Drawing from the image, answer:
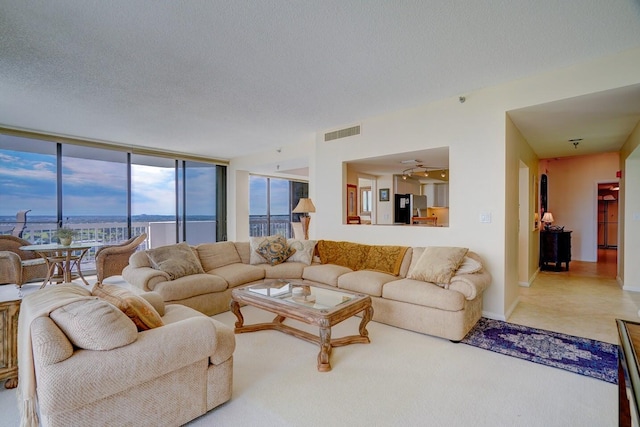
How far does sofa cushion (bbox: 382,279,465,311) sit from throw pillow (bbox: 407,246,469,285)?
0.25 ft

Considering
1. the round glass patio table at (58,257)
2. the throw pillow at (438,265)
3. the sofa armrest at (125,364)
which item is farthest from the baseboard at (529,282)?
the round glass patio table at (58,257)

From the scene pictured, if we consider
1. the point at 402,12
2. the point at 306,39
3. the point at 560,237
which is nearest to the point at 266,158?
the point at 306,39

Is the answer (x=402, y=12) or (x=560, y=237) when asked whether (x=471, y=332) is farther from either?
(x=560, y=237)

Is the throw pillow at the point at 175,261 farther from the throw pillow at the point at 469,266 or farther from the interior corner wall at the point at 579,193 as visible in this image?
the interior corner wall at the point at 579,193

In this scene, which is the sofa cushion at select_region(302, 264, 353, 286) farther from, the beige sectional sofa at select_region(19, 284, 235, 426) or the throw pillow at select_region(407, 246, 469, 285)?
the beige sectional sofa at select_region(19, 284, 235, 426)

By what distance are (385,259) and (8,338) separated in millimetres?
3638

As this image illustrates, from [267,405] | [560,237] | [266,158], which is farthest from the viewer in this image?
[266,158]

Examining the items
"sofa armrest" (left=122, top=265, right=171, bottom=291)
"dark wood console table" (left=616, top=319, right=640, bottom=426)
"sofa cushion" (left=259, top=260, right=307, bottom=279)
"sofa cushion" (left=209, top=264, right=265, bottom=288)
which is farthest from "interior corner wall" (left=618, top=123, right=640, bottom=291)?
"sofa armrest" (left=122, top=265, right=171, bottom=291)

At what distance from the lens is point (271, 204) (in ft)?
31.4

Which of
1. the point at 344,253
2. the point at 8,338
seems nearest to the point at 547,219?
the point at 344,253

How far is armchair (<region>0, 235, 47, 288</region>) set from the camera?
14.0 feet

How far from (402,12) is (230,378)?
280cm

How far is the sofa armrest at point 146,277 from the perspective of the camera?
3359mm

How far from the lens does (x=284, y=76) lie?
3227mm
